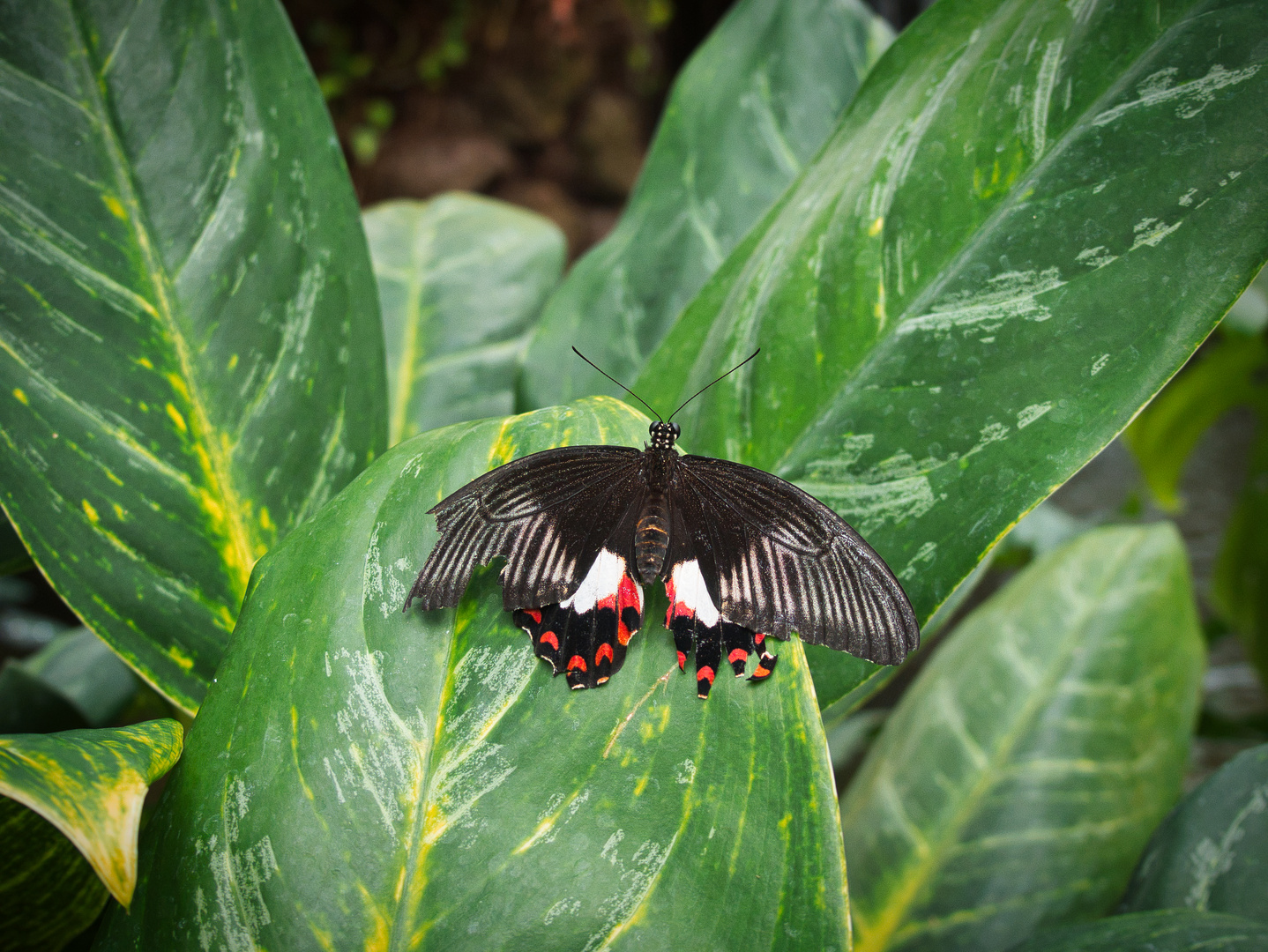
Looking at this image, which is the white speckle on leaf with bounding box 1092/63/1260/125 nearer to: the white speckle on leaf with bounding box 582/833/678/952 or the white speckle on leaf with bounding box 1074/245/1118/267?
the white speckle on leaf with bounding box 1074/245/1118/267

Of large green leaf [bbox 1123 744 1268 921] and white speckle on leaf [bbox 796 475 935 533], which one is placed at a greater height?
white speckle on leaf [bbox 796 475 935 533]

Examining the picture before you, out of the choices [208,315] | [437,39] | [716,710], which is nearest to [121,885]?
[716,710]

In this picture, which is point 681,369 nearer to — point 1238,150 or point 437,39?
point 1238,150

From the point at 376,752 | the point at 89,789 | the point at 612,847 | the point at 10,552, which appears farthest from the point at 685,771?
the point at 10,552

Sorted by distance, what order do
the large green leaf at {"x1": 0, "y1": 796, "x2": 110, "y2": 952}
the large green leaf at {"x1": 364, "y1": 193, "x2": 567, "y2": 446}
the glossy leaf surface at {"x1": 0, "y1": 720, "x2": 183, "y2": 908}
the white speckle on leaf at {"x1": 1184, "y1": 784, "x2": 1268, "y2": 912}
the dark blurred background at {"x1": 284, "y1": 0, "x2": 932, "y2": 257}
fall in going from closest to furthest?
the glossy leaf surface at {"x1": 0, "y1": 720, "x2": 183, "y2": 908} → the large green leaf at {"x1": 0, "y1": 796, "x2": 110, "y2": 952} → the white speckle on leaf at {"x1": 1184, "y1": 784, "x2": 1268, "y2": 912} → the large green leaf at {"x1": 364, "y1": 193, "x2": 567, "y2": 446} → the dark blurred background at {"x1": 284, "y1": 0, "x2": 932, "y2": 257}

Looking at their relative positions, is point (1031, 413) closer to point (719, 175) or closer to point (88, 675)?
point (719, 175)

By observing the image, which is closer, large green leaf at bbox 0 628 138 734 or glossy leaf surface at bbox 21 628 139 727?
large green leaf at bbox 0 628 138 734

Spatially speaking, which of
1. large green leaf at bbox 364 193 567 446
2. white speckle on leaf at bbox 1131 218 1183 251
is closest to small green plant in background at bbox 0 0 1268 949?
white speckle on leaf at bbox 1131 218 1183 251

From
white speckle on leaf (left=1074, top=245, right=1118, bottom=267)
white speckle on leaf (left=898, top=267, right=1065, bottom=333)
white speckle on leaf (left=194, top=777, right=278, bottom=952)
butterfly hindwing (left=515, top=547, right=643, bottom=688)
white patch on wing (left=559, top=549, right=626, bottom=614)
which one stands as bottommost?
white speckle on leaf (left=194, top=777, right=278, bottom=952)
